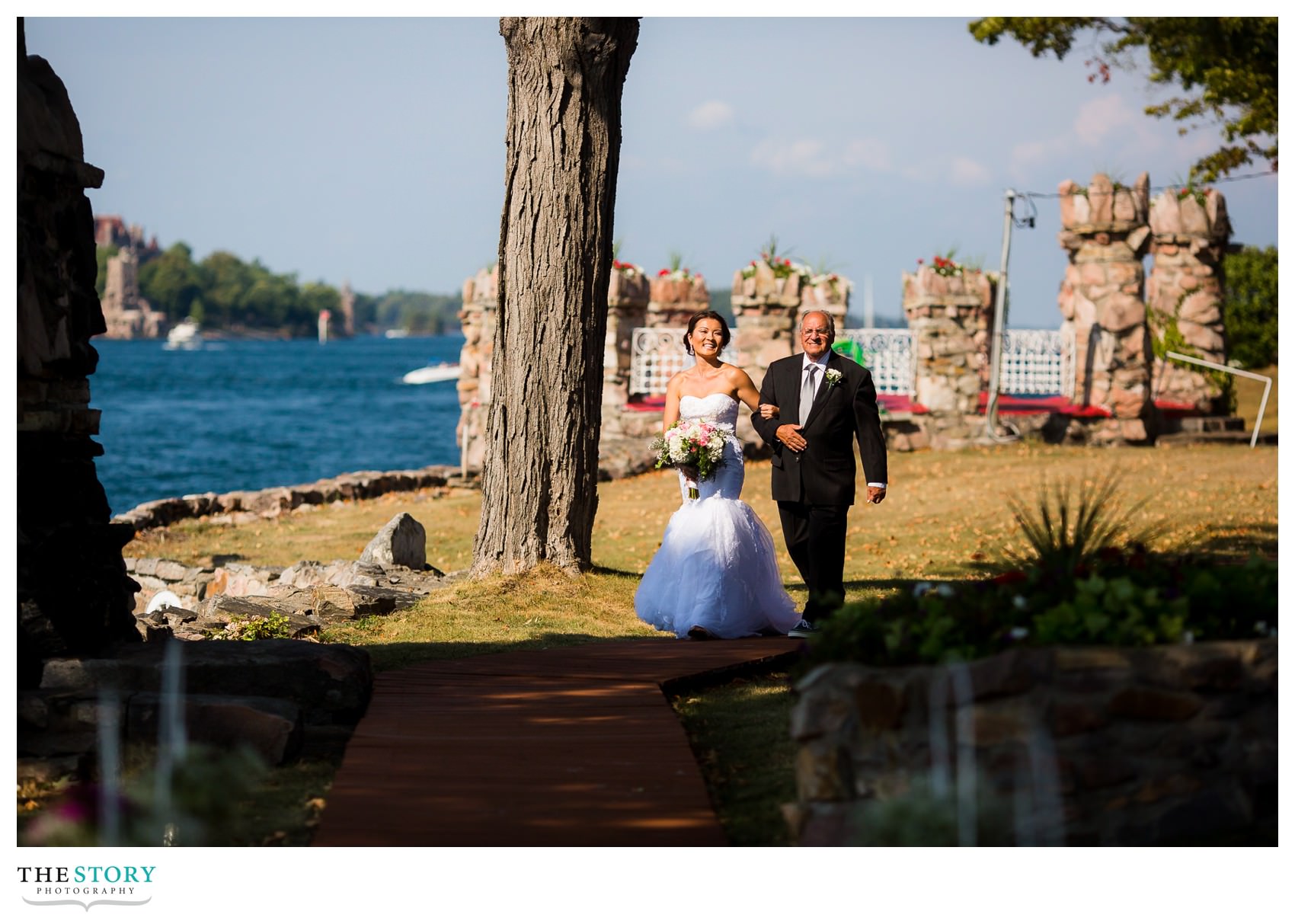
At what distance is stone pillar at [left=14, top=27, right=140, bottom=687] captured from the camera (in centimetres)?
621

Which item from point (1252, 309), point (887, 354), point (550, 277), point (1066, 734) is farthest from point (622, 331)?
point (1066, 734)

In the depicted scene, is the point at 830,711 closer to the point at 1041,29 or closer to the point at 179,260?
the point at 1041,29

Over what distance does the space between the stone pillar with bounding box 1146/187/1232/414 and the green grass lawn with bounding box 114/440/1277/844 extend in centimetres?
261

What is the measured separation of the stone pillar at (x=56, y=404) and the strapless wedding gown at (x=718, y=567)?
3.54 meters

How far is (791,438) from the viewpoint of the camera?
28.0 feet

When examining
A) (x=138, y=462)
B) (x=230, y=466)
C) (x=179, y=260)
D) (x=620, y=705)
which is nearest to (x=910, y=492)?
(x=620, y=705)

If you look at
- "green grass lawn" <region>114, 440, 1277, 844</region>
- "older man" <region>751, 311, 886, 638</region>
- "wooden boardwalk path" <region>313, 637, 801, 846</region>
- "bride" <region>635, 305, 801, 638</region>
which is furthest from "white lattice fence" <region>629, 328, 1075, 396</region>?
"wooden boardwalk path" <region>313, 637, 801, 846</region>

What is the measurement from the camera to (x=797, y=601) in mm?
10938

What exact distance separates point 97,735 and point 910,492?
528 inches

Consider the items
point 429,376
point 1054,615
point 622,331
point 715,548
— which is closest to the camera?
point 1054,615

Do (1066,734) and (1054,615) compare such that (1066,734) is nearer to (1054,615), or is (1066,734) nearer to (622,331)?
(1054,615)

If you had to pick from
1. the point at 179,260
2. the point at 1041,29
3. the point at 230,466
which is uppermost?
the point at 179,260

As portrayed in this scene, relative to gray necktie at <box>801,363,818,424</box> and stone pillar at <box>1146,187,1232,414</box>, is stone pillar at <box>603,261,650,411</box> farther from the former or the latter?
gray necktie at <box>801,363,818,424</box>

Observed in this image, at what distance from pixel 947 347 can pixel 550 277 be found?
12.9 m
